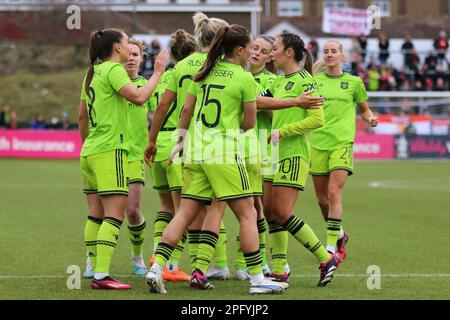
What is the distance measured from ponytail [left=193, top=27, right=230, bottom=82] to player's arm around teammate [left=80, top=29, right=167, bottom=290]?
1.80 ft

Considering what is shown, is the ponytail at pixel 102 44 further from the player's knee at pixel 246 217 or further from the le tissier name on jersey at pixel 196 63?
the player's knee at pixel 246 217

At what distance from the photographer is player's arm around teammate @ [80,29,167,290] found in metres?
8.67

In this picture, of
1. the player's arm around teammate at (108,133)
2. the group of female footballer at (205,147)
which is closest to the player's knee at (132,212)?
the group of female footballer at (205,147)

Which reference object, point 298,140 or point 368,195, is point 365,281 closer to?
point 298,140

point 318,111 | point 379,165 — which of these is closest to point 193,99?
point 318,111

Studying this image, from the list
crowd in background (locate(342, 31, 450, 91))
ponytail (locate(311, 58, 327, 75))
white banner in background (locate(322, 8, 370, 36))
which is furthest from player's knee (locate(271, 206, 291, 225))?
white banner in background (locate(322, 8, 370, 36))

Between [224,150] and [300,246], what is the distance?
14.3 feet

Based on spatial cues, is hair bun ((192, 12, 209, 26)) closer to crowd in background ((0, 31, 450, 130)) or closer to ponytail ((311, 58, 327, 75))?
ponytail ((311, 58, 327, 75))

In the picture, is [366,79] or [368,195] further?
[366,79]

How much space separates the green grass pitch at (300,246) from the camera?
339 inches

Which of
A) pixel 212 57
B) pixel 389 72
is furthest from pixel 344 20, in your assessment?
pixel 212 57

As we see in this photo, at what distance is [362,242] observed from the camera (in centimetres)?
1274

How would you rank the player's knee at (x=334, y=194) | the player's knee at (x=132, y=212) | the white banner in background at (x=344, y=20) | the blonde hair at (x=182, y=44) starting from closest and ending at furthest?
the blonde hair at (x=182, y=44)
the player's knee at (x=132, y=212)
the player's knee at (x=334, y=194)
the white banner in background at (x=344, y=20)
